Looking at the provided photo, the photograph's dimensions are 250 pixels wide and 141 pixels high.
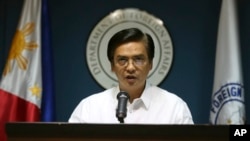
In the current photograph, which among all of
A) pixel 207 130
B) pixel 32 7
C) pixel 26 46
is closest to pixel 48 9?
pixel 32 7

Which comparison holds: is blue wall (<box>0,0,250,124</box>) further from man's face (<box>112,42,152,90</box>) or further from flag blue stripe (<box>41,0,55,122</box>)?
man's face (<box>112,42,152,90</box>)

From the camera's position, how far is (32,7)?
3592 mm

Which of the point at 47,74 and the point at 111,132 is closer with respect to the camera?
the point at 111,132

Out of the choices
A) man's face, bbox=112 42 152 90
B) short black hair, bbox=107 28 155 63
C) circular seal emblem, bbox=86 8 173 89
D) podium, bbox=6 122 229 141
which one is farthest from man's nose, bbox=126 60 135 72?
circular seal emblem, bbox=86 8 173 89

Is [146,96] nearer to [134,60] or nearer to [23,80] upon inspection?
[134,60]

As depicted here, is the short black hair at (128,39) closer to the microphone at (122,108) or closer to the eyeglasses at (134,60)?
the eyeglasses at (134,60)

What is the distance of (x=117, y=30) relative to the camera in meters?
3.76

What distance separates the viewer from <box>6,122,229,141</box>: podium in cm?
130

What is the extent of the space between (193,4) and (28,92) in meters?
1.60

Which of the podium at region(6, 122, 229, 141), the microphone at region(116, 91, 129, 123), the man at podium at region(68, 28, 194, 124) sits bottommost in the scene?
the podium at region(6, 122, 229, 141)

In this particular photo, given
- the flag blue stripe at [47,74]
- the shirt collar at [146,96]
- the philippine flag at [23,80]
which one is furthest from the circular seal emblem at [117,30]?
the shirt collar at [146,96]

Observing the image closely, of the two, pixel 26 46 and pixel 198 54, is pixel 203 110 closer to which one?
pixel 198 54

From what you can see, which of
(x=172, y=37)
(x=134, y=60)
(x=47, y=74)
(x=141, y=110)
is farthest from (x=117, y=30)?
(x=141, y=110)

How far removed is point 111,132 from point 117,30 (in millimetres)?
2524
